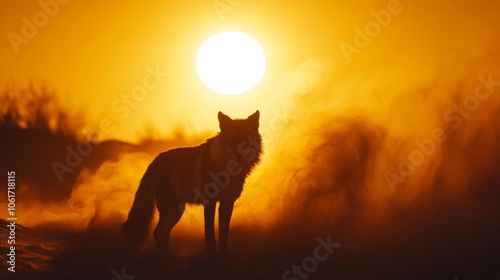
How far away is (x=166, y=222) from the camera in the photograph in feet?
67.5

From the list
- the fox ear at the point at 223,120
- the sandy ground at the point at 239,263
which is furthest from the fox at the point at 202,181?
the sandy ground at the point at 239,263

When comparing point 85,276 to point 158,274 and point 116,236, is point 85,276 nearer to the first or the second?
point 158,274

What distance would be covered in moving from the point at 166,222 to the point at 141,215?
29.1 inches

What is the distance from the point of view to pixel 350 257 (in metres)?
20.1

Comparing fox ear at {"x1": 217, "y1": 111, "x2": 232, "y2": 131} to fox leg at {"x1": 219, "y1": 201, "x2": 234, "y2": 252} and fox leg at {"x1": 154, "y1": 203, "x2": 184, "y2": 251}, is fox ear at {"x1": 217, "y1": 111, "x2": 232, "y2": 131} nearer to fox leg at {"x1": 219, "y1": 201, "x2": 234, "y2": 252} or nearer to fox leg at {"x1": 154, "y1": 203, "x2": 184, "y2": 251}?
fox leg at {"x1": 219, "y1": 201, "x2": 234, "y2": 252}

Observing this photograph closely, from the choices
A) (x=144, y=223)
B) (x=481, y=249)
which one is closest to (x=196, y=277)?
(x=144, y=223)

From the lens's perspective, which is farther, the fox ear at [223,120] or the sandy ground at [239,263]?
the fox ear at [223,120]

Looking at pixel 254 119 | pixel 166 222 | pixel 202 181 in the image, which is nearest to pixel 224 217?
pixel 202 181

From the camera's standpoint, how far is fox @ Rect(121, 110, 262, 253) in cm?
1939

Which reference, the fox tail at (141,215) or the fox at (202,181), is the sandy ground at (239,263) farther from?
the fox at (202,181)

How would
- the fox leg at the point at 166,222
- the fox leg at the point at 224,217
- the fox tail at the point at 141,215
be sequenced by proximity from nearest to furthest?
the fox leg at the point at 224,217
the fox leg at the point at 166,222
the fox tail at the point at 141,215

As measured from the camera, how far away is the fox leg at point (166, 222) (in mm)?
20375

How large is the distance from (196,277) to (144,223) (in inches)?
146

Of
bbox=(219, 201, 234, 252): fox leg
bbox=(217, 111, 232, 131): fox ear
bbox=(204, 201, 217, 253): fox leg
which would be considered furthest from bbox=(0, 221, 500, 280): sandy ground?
bbox=(217, 111, 232, 131): fox ear
